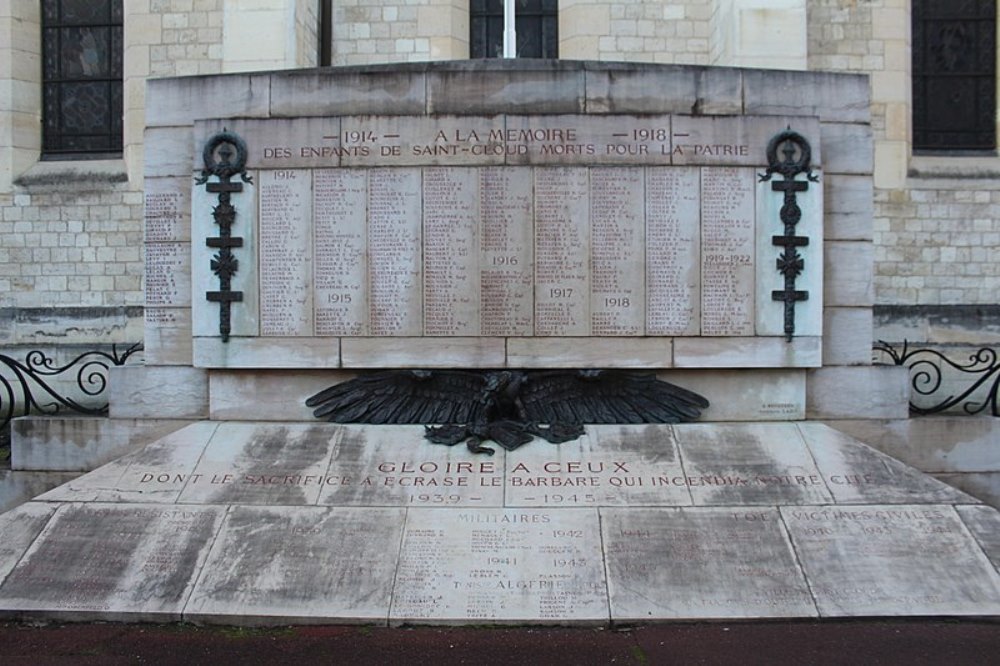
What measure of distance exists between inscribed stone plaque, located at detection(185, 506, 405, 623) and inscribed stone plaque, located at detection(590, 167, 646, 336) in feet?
8.53

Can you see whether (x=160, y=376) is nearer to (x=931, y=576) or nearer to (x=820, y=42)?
(x=931, y=576)

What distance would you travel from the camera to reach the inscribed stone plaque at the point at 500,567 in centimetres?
568

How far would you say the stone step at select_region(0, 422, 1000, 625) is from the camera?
19.0 ft

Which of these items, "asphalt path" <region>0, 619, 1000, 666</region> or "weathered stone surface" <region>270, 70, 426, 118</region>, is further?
"weathered stone surface" <region>270, 70, 426, 118</region>

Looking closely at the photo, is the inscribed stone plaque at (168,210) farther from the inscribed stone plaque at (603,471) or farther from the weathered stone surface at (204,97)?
the inscribed stone plaque at (603,471)

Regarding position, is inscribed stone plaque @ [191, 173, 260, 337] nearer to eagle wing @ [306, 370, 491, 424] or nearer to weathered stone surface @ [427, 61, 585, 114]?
eagle wing @ [306, 370, 491, 424]

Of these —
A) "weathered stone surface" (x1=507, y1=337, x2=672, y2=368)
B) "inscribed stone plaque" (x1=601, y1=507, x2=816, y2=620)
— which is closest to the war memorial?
"weathered stone surface" (x1=507, y1=337, x2=672, y2=368)

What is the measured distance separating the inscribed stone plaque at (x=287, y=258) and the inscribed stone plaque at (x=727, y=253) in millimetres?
3516

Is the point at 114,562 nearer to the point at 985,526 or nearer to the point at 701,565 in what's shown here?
the point at 701,565

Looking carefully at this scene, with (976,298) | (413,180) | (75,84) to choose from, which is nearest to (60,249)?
(75,84)

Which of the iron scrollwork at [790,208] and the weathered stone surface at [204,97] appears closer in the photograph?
the iron scrollwork at [790,208]

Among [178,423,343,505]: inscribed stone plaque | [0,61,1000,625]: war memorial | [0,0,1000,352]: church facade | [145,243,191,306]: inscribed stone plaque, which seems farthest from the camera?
[0,0,1000,352]: church facade

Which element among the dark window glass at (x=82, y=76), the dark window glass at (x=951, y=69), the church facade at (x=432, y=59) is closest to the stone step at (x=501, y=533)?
the church facade at (x=432, y=59)

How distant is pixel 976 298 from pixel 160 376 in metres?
11.7
